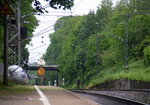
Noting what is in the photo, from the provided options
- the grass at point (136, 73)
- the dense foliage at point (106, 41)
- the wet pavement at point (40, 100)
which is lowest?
the wet pavement at point (40, 100)

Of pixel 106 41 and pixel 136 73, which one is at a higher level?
pixel 106 41

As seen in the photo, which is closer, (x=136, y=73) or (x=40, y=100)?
(x=40, y=100)

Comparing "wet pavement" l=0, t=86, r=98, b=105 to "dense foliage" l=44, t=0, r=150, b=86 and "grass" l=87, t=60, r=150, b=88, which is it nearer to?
"dense foliage" l=44, t=0, r=150, b=86

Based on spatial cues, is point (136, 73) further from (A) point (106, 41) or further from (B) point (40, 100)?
(B) point (40, 100)

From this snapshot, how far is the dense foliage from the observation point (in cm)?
7406

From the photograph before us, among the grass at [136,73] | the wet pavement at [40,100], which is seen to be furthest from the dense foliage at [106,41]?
the wet pavement at [40,100]

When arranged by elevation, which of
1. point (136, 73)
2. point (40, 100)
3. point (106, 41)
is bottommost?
point (40, 100)

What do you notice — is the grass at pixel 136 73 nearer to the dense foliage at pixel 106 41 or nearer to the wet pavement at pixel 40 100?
the dense foliage at pixel 106 41

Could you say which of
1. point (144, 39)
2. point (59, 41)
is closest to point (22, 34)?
point (144, 39)

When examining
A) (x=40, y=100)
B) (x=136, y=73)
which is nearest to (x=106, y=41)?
(x=136, y=73)

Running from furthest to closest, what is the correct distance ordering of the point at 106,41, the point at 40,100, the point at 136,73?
1. the point at 106,41
2. the point at 136,73
3. the point at 40,100

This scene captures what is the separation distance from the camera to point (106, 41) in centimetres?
10212

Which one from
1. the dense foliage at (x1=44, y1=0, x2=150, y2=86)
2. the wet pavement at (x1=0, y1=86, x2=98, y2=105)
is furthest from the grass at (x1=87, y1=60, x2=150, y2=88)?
the wet pavement at (x1=0, y1=86, x2=98, y2=105)

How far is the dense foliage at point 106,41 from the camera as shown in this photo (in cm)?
7406
